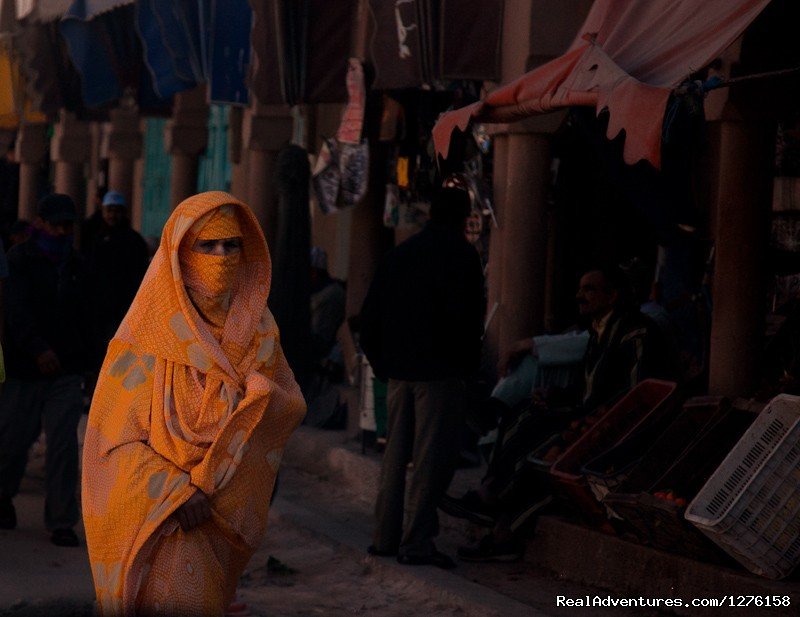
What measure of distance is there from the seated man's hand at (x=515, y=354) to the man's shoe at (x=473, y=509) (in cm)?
87

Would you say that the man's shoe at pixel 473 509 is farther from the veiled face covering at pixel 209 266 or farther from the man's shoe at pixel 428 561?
the veiled face covering at pixel 209 266

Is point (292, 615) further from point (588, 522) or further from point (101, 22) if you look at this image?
point (101, 22)

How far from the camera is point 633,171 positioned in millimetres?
8438

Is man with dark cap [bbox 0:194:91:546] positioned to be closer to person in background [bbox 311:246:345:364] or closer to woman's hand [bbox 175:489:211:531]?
woman's hand [bbox 175:489:211:531]

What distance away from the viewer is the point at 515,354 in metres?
8.20

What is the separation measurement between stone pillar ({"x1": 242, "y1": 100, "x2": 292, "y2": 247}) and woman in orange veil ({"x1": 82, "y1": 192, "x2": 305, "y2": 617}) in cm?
849

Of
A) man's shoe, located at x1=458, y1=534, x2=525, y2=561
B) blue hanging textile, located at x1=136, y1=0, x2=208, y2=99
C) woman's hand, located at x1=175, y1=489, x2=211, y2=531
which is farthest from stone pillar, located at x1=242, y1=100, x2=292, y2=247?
woman's hand, located at x1=175, y1=489, x2=211, y2=531

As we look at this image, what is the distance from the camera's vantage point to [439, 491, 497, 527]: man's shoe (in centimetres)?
759

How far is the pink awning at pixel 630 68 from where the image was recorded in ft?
18.5

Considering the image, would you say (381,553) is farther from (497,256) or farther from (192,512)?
(192,512)

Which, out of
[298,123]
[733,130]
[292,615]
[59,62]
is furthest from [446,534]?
[59,62]

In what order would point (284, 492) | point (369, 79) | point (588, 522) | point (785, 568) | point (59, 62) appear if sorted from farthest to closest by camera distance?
point (59, 62)
point (369, 79)
point (284, 492)
point (588, 522)
point (785, 568)

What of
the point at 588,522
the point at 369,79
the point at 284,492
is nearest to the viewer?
the point at 588,522

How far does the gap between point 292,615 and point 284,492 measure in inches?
127
